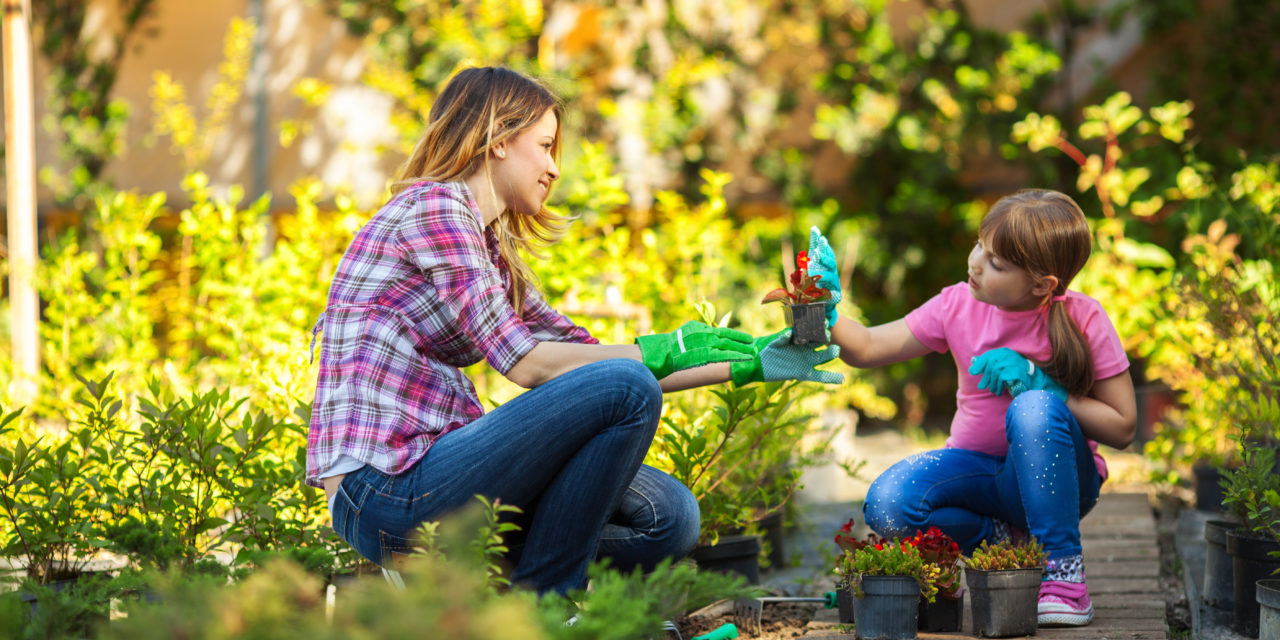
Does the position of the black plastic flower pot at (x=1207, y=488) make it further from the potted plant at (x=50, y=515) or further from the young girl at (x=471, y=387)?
the potted plant at (x=50, y=515)

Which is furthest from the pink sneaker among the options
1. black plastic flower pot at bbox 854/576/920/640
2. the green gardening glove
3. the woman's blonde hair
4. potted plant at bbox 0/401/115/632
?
potted plant at bbox 0/401/115/632

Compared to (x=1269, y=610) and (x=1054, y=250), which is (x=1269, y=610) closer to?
(x=1269, y=610)

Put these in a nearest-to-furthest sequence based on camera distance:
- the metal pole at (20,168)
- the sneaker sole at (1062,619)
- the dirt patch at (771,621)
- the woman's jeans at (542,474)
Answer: the woman's jeans at (542,474) < the sneaker sole at (1062,619) < the dirt patch at (771,621) < the metal pole at (20,168)

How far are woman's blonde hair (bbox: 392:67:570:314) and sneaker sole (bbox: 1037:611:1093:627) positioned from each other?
1232mm

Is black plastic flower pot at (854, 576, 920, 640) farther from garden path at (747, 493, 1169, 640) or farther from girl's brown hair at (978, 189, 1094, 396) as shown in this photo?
girl's brown hair at (978, 189, 1094, 396)

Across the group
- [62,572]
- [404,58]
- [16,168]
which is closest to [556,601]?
[62,572]

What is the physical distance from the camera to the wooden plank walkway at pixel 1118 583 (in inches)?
80.1

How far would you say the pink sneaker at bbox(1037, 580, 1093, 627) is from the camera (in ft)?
6.74

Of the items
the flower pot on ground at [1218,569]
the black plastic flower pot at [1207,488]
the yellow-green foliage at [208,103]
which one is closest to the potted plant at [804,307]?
the flower pot on ground at [1218,569]

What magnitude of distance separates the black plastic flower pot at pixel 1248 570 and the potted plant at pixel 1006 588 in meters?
0.45

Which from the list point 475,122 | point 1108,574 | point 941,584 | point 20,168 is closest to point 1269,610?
point 941,584

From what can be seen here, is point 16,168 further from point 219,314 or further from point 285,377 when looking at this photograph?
point 285,377

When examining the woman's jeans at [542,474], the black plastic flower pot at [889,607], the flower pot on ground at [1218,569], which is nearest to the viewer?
the woman's jeans at [542,474]

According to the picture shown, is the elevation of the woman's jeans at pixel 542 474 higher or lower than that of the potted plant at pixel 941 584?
higher
